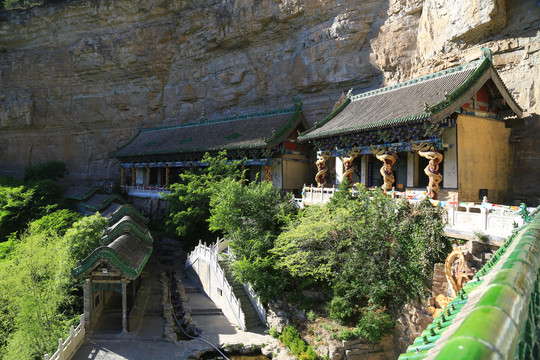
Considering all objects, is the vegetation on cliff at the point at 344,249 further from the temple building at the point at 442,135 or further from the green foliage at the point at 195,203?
the green foliage at the point at 195,203

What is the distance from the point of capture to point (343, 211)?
12828mm

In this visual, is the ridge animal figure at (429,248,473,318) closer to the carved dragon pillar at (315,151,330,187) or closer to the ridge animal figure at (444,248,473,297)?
the ridge animal figure at (444,248,473,297)


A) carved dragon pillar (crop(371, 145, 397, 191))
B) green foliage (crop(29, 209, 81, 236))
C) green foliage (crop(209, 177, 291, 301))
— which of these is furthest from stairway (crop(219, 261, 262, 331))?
green foliage (crop(29, 209, 81, 236))

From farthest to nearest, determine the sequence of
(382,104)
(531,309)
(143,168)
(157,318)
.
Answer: (143,168), (382,104), (157,318), (531,309)

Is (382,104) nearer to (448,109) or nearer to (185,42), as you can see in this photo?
(448,109)

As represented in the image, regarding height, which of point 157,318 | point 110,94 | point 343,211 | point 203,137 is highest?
point 110,94

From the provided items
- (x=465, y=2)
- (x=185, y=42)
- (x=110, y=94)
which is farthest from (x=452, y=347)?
(x=110, y=94)

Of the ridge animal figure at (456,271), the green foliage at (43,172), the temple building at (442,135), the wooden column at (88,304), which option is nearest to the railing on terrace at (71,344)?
the wooden column at (88,304)

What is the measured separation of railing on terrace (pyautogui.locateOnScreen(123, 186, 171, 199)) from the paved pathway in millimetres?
10512

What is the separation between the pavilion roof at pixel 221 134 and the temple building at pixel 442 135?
13.8ft

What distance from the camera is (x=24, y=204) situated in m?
24.2

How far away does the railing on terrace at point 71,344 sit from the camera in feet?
33.2

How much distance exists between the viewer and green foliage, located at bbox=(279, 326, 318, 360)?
11.4m

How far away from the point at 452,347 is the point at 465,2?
2271 centimetres
